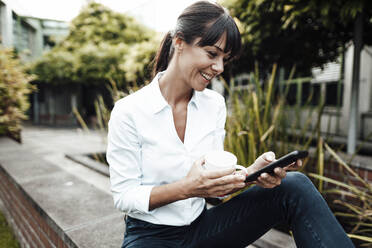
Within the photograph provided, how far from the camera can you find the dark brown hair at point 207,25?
1.13 metres

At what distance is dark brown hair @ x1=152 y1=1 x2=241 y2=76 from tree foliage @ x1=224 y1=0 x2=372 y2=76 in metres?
1.71

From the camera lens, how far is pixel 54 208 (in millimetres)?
1824

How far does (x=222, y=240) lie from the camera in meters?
1.18

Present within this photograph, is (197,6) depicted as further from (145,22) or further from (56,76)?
(145,22)

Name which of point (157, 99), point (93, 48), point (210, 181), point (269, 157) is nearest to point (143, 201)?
point (210, 181)

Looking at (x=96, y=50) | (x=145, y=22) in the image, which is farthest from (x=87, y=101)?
(x=145, y=22)

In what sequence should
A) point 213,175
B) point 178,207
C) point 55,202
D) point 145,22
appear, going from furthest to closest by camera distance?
point 145,22, point 55,202, point 178,207, point 213,175

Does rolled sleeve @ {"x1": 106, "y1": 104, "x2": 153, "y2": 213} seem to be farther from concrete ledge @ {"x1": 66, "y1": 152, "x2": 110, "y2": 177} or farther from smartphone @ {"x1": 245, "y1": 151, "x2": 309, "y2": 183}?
concrete ledge @ {"x1": 66, "y1": 152, "x2": 110, "y2": 177}

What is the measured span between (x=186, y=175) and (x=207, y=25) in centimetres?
64

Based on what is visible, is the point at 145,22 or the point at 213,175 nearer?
the point at 213,175

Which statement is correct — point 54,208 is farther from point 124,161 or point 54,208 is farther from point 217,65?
point 217,65

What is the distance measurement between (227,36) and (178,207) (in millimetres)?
785

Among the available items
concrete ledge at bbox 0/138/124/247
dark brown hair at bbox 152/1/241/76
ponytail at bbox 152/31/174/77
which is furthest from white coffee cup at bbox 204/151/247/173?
concrete ledge at bbox 0/138/124/247

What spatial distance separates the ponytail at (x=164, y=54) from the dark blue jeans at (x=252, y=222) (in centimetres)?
79
